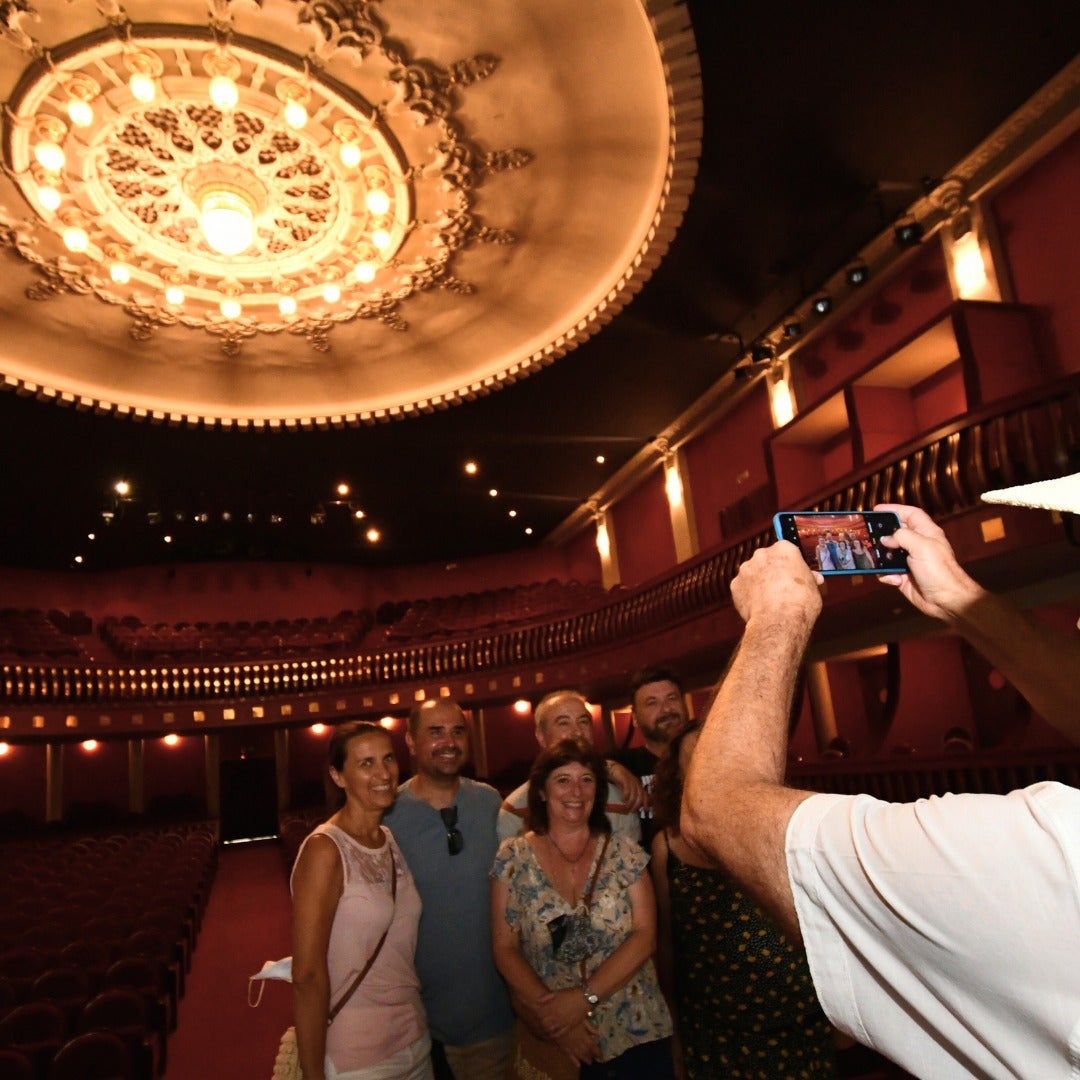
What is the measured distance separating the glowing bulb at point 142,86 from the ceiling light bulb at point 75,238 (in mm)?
1874

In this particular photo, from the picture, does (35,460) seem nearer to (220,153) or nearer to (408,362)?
(408,362)

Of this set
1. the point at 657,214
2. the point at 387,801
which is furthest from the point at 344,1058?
the point at 657,214

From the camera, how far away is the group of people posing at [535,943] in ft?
7.51

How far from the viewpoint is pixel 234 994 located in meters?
5.97

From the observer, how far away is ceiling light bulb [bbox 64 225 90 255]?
320 inches

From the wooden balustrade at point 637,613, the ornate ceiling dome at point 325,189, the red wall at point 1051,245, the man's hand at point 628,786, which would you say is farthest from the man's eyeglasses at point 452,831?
the red wall at point 1051,245

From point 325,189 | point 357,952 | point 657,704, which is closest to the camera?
point 357,952

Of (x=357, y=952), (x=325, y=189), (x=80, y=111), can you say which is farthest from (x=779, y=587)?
(x=325, y=189)

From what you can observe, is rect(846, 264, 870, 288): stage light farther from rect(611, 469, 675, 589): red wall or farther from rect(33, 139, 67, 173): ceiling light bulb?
rect(33, 139, 67, 173): ceiling light bulb

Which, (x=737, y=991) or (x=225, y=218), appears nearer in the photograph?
(x=737, y=991)

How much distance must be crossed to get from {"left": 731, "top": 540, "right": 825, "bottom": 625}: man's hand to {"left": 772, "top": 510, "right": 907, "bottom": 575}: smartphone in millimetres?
68

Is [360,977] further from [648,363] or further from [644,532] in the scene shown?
[644,532]

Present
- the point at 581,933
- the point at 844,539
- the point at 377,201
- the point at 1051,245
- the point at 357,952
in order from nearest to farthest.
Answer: the point at 844,539 < the point at 357,952 < the point at 581,933 < the point at 1051,245 < the point at 377,201

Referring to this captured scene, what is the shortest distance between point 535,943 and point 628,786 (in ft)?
2.33
